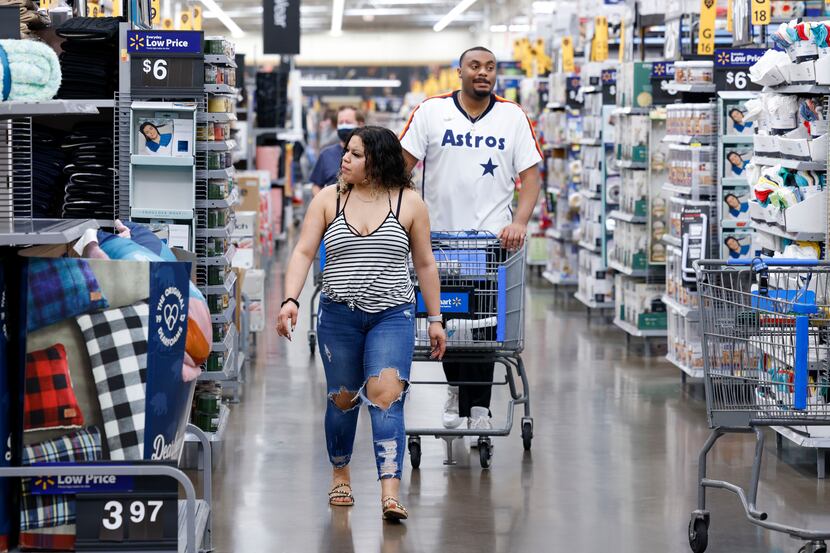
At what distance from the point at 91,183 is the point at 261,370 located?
3281 millimetres

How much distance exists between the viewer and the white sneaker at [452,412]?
20.1 feet

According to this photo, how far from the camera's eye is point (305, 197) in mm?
26156

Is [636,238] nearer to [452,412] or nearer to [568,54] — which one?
[568,54]

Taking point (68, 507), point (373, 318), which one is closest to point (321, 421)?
point (373, 318)

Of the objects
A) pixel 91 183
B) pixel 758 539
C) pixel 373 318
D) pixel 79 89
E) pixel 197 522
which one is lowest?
pixel 758 539

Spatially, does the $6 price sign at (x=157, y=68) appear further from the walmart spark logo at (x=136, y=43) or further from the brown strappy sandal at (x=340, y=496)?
the brown strappy sandal at (x=340, y=496)

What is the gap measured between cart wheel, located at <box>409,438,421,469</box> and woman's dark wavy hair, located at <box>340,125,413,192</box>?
1488 mm

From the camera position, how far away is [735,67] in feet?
26.2

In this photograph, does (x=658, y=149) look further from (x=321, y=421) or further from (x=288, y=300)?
(x=288, y=300)

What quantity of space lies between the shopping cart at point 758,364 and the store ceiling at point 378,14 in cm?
3113

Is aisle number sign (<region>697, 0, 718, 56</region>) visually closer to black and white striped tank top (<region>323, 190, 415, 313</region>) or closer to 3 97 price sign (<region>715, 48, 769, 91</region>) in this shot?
3 97 price sign (<region>715, 48, 769, 91</region>)

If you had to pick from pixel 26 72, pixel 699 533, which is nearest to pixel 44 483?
pixel 26 72

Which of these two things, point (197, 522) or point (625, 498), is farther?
point (625, 498)

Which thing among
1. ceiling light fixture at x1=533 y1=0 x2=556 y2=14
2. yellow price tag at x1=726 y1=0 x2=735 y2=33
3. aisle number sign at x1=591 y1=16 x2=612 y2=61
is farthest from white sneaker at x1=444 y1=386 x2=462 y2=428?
ceiling light fixture at x1=533 y1=0 x2=556 y2=14
